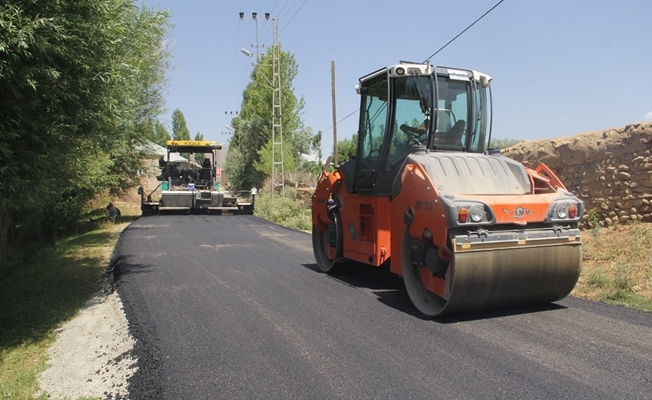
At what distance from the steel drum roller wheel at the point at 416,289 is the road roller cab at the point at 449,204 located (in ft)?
0.04

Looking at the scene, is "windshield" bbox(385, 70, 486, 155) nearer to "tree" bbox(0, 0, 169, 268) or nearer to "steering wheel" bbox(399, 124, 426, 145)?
"steering wheel" bbox(399, 124, 426, 145)

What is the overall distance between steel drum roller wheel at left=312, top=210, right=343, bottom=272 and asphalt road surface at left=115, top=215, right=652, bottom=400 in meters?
0.57

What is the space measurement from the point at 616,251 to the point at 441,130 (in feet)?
12.4

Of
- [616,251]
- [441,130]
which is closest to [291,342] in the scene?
[441,130]

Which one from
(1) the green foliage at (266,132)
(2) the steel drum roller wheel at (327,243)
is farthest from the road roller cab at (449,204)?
(1) the green foliage at (266,132)

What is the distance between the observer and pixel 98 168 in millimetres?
13344

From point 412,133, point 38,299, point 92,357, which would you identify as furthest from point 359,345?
point 38,299

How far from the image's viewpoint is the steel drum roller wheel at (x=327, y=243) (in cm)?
775

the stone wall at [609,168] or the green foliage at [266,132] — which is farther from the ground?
the green foliage at [266,132]

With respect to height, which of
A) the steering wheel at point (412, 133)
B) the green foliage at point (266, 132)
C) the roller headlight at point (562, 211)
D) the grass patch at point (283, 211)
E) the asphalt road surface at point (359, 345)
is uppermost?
the green foliage at point (266, 132)

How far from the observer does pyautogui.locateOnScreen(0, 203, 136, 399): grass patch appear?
5.11 meters

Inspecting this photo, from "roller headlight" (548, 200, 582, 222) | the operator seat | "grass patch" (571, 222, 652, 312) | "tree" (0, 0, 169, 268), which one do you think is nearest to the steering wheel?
the operator seat

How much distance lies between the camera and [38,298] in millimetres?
7766

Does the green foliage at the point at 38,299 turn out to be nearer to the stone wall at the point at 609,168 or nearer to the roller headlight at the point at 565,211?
the roller headlight at the point at 565,211
